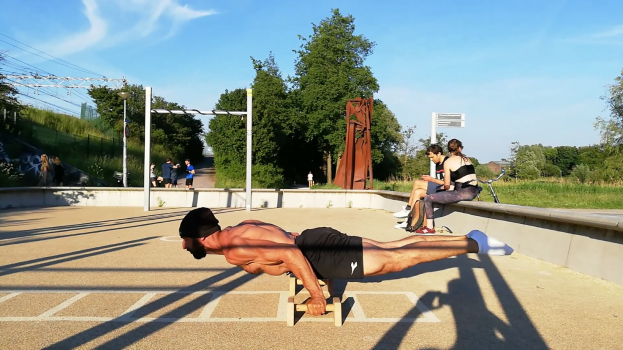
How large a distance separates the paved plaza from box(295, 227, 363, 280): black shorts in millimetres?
449

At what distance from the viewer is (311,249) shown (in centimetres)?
401

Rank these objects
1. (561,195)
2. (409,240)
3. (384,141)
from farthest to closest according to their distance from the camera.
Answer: (384,141) → (561,195) → (409,240)

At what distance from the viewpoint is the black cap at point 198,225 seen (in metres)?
3.79

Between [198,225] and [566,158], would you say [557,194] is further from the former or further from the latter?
[566,158]

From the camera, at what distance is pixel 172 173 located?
890 inches

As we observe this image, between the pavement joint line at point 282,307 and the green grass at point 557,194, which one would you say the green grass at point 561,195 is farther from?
the pavement joint line at point 282,307

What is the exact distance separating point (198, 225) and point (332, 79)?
Result: 152ft

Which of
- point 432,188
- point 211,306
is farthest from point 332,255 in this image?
point 432,188

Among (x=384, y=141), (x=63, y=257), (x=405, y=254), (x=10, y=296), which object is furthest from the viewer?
(x=384, y=141)

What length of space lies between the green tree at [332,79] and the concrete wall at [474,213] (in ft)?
99.2

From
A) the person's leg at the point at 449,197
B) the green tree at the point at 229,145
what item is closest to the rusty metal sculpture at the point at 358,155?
the person's leg at the point at 449,197

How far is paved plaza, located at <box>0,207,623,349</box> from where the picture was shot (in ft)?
11.6

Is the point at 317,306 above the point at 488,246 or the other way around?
the other way around

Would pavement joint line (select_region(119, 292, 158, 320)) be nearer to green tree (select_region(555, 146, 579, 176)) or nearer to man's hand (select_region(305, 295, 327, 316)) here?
man's hand (select_region(305, 295, 327, 316))
